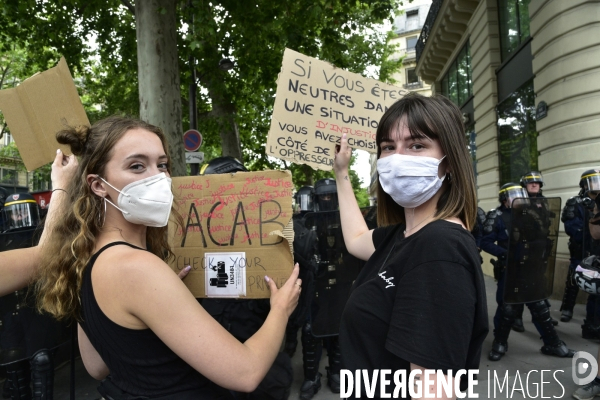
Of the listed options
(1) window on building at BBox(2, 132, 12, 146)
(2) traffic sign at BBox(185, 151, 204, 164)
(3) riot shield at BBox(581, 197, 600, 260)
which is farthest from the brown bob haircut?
(1) window on building at BBox(2, 132, 12, 146)

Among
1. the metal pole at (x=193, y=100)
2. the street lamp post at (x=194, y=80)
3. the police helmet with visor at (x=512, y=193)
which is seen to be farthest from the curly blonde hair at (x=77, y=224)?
the metal pole at (x=193, y=100)

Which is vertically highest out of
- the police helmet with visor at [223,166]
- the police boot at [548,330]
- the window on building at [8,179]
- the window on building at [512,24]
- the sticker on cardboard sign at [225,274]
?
the window on building at [512,24]

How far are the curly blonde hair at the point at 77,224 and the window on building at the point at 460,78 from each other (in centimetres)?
1317

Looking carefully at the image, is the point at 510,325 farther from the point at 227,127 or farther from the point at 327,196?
the point at 227,127

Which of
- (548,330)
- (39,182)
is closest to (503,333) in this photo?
(548,330)

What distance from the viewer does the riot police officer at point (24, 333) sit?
12.0ft

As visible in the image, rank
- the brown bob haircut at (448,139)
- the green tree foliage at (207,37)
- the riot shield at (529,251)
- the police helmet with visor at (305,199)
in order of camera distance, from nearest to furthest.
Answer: the brown bob haircut at (448,139) → the riot shield at (529,251) → the police helmet with visor at (305,199) → the green tree foliage at (207,37)

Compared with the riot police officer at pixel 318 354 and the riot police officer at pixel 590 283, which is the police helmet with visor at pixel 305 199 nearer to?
the riot police officer at pixel 318 354

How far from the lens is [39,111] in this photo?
242 centimetres

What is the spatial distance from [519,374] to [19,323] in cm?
467

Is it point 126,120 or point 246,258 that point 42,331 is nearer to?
point 246,258

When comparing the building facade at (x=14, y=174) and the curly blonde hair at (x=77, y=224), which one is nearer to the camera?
the curly blonde hair at (x=77, y=224)

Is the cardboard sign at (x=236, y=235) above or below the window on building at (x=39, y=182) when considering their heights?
below

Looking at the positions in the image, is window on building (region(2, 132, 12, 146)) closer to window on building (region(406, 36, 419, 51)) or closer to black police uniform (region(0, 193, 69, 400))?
black police uniform (region(0, 193, 69, 400))
